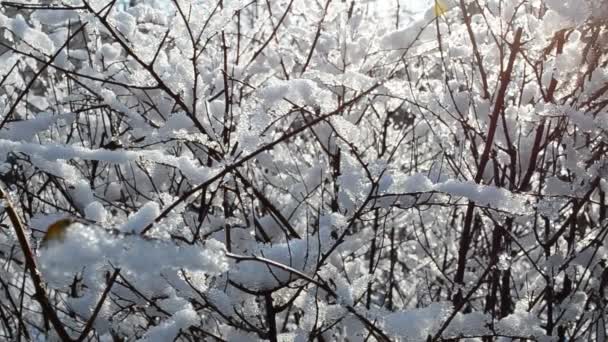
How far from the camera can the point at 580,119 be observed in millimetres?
1788

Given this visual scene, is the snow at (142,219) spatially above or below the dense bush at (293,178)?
below

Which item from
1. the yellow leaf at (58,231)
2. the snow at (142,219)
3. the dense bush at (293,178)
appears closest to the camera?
the yellow leaf at (58,231)

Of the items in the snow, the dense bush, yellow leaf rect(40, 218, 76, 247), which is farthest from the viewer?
the dense bush

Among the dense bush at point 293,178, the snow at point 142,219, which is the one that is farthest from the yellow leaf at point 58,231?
the snow at point 142,219

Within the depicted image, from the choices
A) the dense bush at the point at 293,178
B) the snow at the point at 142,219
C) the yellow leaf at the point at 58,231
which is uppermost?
the dense bush at the point at 293,178

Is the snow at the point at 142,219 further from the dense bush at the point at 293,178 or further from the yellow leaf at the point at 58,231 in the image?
the yellow leaf at the point at 58,231

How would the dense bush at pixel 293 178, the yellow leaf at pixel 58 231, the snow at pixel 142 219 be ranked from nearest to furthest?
the yellow leaf at pixel 58 231, the snow at pixel 142 219, the dense bush at pixel 293 178

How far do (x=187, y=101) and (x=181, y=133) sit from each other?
1.74 ft

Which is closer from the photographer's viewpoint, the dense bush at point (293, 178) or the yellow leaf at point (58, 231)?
the yellow leaf at point (58, 231)

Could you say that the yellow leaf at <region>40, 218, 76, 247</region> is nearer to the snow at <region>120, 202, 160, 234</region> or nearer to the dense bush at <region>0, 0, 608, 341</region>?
the dense bush at <region>0, 0, 608, 341</region>

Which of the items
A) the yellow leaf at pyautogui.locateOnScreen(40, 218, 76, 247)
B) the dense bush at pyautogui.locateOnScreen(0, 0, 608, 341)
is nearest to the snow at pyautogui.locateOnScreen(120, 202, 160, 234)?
the dense bush at pyautogui.locateOnScreen(0, 0, 608, 341)

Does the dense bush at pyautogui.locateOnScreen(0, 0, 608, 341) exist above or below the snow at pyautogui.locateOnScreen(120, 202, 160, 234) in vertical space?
above

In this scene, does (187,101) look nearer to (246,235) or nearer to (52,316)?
(246,235)

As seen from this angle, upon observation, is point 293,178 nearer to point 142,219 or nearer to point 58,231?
point 142,219
